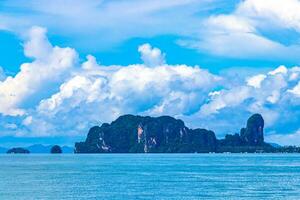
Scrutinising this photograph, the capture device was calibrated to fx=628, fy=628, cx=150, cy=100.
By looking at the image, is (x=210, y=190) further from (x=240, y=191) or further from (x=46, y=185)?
(x=46, y=185)

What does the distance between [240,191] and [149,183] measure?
100 ft

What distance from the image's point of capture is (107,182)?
522 ft

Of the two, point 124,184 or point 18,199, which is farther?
point 124,184

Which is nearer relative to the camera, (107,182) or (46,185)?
(46,185)

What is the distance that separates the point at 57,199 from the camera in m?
117

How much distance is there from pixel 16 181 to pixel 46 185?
17.7 metres

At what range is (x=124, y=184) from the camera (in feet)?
496

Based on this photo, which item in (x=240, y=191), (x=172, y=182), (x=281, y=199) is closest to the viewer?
(x=281, y=199)

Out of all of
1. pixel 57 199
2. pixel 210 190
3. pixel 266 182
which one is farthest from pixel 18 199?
pixel 266 182

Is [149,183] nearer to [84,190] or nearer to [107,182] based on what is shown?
[107,182]

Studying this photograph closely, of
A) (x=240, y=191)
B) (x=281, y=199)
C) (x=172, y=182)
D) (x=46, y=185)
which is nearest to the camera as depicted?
(x=281, y=199)

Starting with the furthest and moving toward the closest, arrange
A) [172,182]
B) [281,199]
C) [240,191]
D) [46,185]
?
[172,182]
[46,185]
[240,191]
[281,199]

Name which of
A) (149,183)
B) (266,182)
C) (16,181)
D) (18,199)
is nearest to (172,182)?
(149,183)

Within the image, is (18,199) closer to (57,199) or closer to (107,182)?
(57,199)
